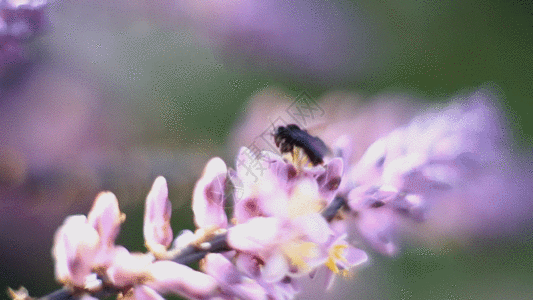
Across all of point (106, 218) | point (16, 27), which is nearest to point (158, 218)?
point (106, 218)

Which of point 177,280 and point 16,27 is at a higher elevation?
point 16,27

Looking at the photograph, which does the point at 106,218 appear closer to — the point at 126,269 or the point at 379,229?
the point at 126,269

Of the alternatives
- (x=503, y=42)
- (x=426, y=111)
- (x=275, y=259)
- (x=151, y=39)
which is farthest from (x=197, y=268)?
(x=503, y=42)

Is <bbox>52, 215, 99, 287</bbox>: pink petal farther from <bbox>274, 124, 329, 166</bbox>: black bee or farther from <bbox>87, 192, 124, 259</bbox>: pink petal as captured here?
<bbox>274, 124, 329, 166</bbox>: black bee

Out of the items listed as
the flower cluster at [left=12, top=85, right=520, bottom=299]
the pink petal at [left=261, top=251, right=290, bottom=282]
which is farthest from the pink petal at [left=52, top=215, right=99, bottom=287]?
the pink petal at [left=261, top=251, right=290, bottom=282]

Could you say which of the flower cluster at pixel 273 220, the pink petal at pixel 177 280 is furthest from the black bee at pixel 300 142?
the pink petal at pixel 177 280
